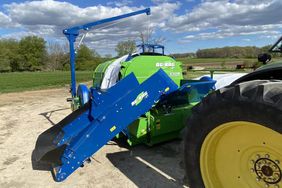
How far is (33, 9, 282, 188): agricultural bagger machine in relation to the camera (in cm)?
202

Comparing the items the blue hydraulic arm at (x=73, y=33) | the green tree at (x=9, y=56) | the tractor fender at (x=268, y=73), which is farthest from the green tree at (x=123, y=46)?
the tractor fender at (x=268, y=73)

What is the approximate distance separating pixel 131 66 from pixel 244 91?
3.24m

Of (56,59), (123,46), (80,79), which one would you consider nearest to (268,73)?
(80,79)

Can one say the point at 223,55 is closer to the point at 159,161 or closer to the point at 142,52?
the point at 142,52

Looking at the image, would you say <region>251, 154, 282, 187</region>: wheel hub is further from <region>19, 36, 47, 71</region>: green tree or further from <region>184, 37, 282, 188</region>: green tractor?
<region>19, 36, 47, 71</region>: green tree

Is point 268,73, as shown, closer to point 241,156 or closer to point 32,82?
point 241,156

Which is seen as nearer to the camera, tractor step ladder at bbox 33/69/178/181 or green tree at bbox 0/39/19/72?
tractor step ladder at bbox 33/69/178/181

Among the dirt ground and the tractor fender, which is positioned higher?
the tractor fender

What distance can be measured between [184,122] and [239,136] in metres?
0.63

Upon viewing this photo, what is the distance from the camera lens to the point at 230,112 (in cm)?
206

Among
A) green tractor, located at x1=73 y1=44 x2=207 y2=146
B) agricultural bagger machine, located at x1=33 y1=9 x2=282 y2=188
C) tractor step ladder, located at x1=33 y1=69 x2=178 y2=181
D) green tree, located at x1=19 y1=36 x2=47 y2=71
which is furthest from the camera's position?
green tree, located at x1=19 y1=36 x2=47 y2=71

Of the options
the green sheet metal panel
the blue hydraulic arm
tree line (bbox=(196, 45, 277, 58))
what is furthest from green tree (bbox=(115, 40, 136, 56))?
the green sheet metal panel

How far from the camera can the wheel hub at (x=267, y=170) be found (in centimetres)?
203

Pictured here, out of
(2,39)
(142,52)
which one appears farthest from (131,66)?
(2,39)
